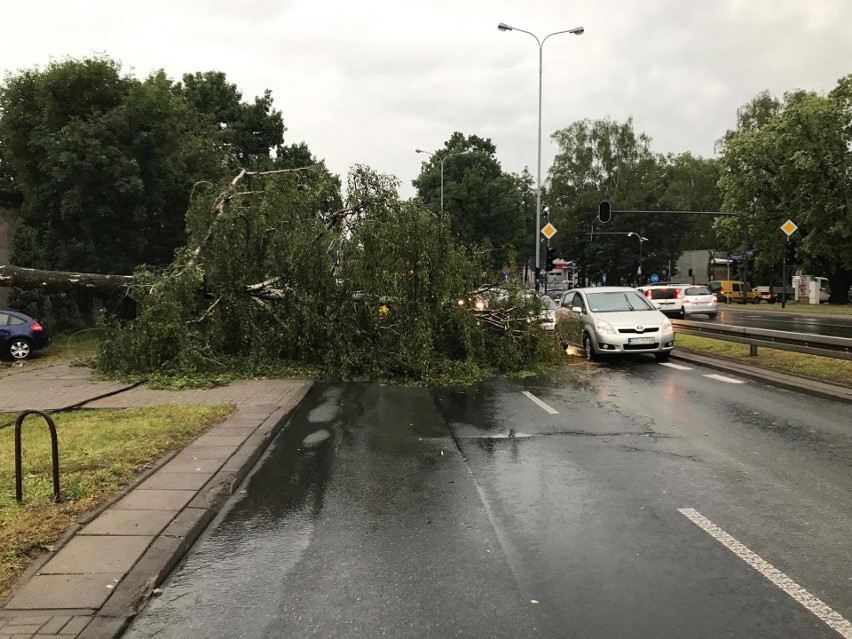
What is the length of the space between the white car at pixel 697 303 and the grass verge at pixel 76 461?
26.4m

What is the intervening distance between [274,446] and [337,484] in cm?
170

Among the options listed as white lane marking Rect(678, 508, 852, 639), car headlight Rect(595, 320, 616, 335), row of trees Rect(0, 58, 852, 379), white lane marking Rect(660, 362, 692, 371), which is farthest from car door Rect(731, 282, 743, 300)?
white lane marking Rect(678, 508, 852, 639)

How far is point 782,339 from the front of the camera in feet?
40.1

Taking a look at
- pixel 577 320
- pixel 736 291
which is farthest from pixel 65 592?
pixel 736 291

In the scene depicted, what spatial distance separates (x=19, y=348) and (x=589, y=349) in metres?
14.3

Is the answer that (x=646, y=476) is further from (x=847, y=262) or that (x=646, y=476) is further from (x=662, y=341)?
(x=847, y=262)

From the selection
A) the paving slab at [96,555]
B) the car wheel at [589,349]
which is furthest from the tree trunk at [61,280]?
the paving slab at [96,555]

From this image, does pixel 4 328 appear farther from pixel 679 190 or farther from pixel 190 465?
pixel 679 190

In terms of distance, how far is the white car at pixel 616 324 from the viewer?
14008 mm

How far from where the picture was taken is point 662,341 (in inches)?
553

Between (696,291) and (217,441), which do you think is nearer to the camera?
(217,441)

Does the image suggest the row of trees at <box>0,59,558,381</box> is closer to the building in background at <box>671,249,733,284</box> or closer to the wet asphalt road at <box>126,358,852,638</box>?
the wet asphalt road at <box>126,358,852,638</box>

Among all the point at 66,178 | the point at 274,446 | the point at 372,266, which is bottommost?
the point at 274,446

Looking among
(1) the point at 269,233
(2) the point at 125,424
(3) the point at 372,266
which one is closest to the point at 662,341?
(3) the point at 372,266
